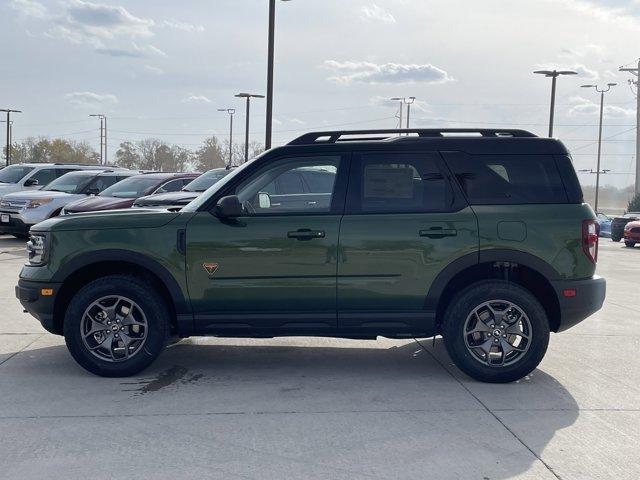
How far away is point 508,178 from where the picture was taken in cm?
618

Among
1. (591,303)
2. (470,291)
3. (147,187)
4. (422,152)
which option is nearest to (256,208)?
(422,152)

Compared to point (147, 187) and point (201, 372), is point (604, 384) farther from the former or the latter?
point (147, 187)

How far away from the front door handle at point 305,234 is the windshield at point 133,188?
36.3 feet

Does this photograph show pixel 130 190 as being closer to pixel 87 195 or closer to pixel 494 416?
pixel 87 195

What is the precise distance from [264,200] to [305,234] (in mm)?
467

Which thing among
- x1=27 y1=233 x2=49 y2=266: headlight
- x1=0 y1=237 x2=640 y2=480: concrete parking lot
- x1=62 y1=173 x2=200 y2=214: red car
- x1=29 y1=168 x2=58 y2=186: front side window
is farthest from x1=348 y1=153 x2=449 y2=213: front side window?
x1=29 y1=168 x2=58 y2=186: front side window

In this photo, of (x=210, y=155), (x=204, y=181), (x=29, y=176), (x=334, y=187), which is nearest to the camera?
(x=334, y=187)

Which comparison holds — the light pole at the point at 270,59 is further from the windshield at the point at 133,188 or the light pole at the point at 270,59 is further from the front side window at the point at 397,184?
the front side window at the point at 397,184

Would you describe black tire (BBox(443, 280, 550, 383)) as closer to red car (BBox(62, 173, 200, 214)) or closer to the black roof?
the black roof

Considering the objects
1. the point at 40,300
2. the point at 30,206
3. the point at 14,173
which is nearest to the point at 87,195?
the point at 30,206

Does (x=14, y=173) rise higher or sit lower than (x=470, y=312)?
higher

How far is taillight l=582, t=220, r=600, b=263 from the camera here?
6.02 metres

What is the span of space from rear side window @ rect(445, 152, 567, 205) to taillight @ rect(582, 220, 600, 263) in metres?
0.26

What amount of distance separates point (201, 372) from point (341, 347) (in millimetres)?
1542
